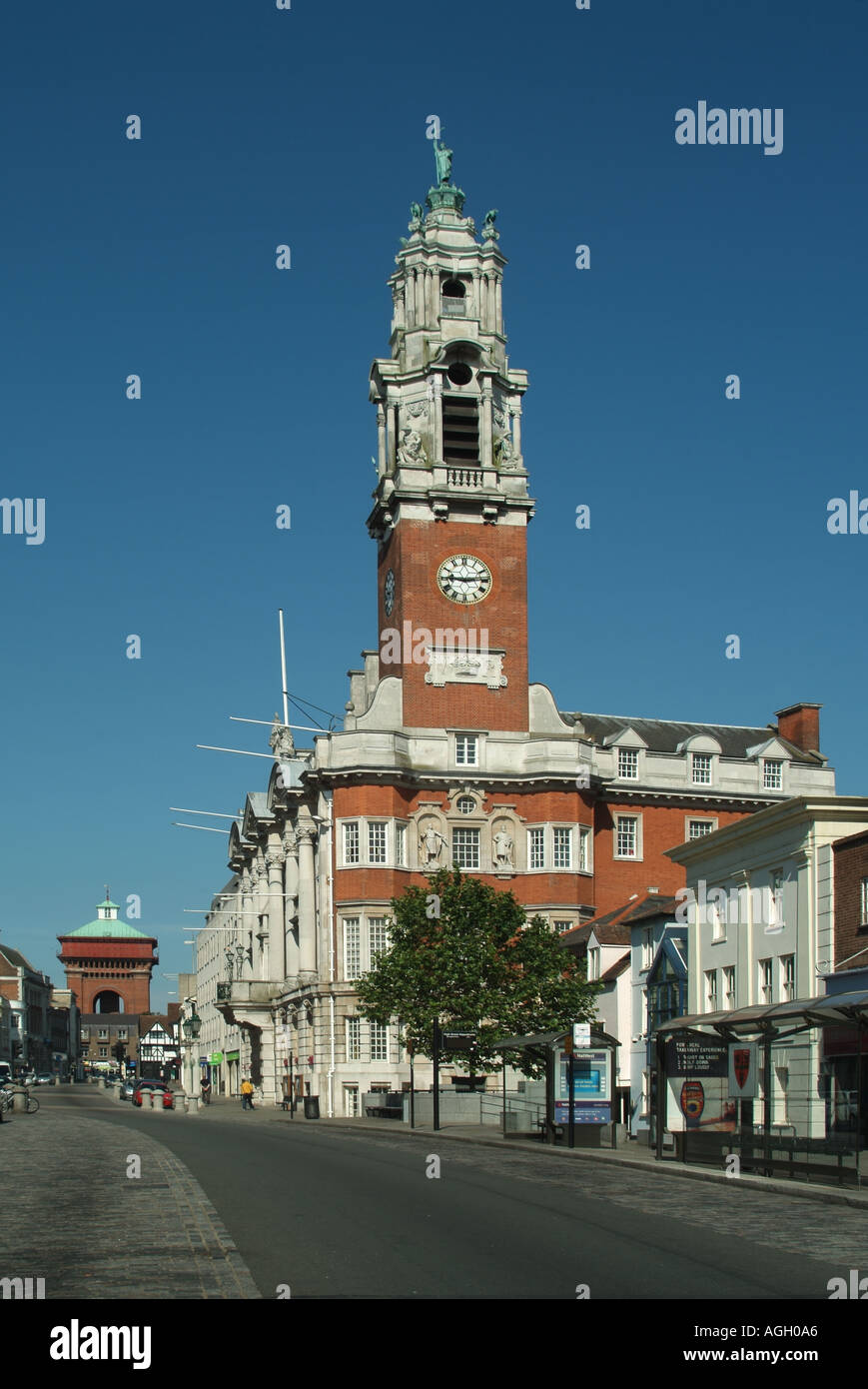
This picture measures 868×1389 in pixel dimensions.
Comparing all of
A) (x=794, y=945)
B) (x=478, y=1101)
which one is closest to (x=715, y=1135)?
(x=794, y=945)

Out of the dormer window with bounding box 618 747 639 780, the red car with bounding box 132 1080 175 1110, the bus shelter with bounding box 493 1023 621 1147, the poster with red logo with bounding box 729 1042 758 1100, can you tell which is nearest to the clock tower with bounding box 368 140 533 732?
the dormer window with bounding box 618 747 639 780

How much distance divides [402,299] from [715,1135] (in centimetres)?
6562

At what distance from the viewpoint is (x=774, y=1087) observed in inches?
1161

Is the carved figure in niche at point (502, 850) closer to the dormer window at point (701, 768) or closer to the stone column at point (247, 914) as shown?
the dormer window at point (701, 768)

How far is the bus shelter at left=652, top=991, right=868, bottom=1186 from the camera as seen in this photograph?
26.8m

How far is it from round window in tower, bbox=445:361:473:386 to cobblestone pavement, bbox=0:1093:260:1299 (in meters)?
59.4

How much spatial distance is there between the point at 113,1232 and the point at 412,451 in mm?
68861

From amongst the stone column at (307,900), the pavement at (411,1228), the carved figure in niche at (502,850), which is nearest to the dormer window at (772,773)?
the carved figure in niche at (502,850)

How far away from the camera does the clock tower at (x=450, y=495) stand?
82.3 meters

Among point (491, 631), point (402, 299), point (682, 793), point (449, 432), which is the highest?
point (402, 299)
